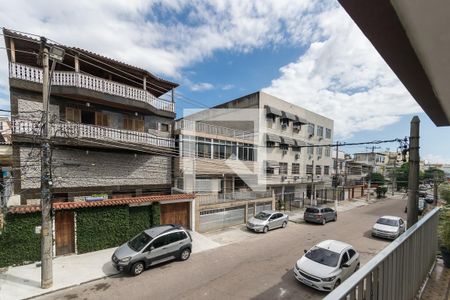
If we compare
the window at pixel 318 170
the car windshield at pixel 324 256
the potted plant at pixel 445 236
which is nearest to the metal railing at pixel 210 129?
the car windshield at pixel 324 256

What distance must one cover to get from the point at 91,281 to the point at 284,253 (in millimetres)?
10239

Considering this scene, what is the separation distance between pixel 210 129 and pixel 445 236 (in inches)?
671

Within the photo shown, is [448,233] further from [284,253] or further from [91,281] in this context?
[91,281]

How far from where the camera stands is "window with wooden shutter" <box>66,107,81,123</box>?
14758 mm

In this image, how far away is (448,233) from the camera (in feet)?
24.3

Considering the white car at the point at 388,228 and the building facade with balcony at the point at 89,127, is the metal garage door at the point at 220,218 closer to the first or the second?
the building facade with balcony at the point at 89,127

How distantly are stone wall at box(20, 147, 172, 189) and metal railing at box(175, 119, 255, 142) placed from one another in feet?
10.2

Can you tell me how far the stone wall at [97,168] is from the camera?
13305 mm

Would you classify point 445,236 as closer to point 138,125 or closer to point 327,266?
point 327,266

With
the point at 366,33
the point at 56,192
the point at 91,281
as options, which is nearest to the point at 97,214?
the point at 56,192

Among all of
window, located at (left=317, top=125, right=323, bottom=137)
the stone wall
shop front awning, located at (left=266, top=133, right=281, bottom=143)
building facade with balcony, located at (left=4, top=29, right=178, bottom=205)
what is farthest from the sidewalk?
window, located at (left=317, top=125, right=323, bottom=137)

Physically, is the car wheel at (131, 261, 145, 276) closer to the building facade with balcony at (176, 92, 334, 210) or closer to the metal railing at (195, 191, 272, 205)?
the metal railing at (195, 191, 272, 205)

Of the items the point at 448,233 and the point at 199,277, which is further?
the point at 199,277

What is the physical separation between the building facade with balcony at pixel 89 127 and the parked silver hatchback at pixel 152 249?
5.27m
